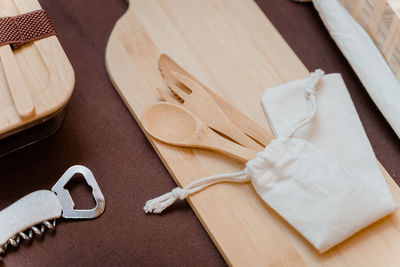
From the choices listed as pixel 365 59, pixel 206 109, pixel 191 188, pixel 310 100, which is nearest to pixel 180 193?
pixel 191 188

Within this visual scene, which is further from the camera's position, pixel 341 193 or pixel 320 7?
pixel 320 7

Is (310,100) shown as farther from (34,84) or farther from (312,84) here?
(34,84)

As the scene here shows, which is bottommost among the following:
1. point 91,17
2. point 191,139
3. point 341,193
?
point 341,193

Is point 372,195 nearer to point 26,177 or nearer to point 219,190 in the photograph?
point 219,190

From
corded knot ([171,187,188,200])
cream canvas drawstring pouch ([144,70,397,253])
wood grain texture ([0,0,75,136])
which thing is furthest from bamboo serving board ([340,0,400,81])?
wood grain texture ([0,0,75,136])

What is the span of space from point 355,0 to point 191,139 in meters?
0.39

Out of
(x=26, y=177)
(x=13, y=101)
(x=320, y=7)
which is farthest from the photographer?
(x=320, y=7)

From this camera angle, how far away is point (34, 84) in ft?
2.27

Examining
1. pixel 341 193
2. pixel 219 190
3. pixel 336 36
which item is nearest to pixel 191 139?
pixel 219 190

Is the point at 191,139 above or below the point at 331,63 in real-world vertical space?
above

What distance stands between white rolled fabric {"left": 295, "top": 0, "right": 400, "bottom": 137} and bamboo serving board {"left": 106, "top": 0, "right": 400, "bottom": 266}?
9 cm

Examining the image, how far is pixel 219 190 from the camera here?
74cm

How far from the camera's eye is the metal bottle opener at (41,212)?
702 mm

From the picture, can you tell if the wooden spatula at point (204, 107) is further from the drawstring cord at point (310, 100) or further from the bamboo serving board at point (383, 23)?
the bamboo serving board at point (383, 23)
